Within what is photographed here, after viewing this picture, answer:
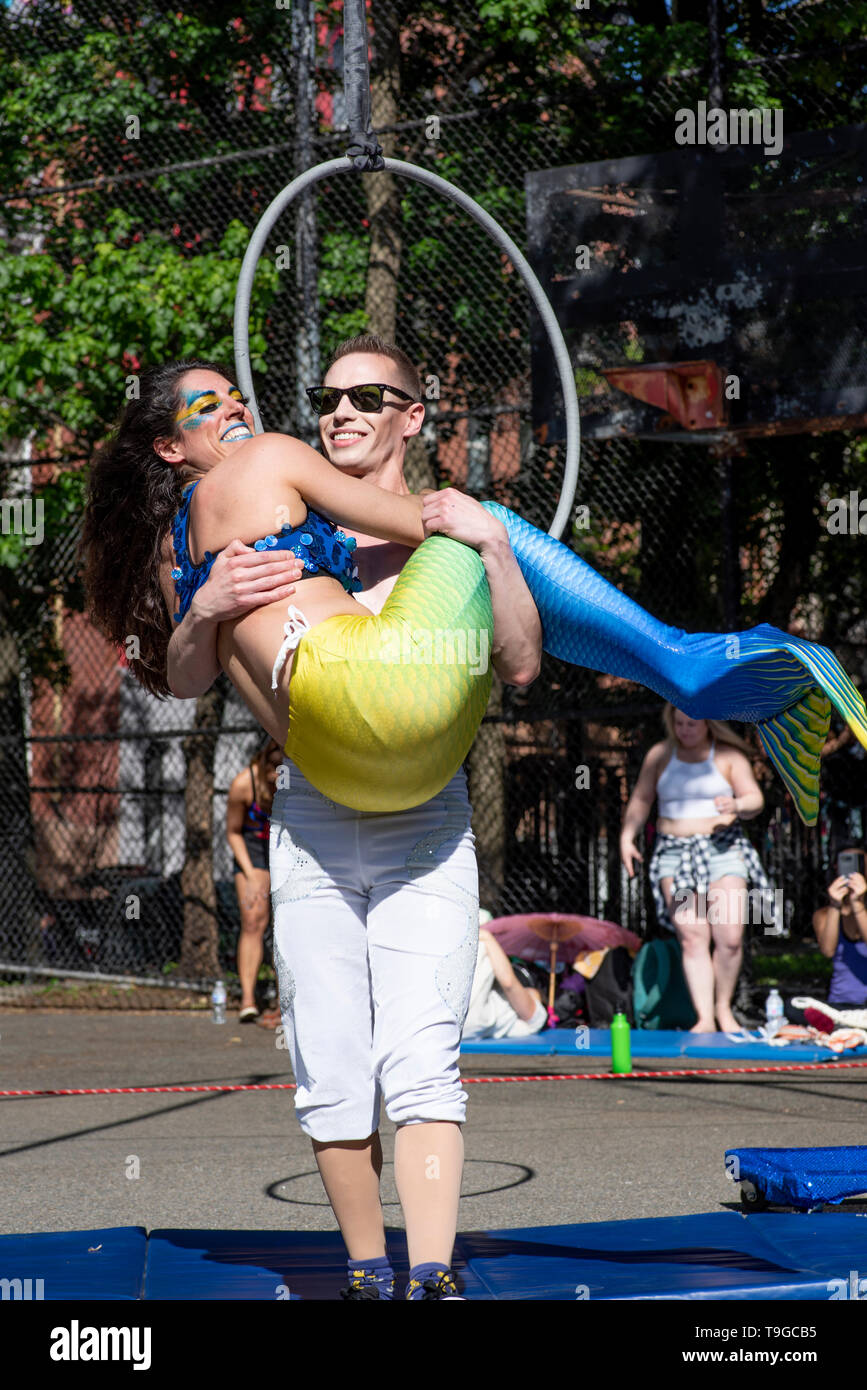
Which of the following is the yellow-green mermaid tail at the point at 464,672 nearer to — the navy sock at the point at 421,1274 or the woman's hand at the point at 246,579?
the woman's hand at the point at 246,579

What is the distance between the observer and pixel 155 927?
12.4 meters

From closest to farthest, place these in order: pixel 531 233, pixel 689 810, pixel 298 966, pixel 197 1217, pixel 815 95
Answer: pixel 298 966, pixel 197 1217, pixel 689 810, pixel 531 233, pixel 815 95

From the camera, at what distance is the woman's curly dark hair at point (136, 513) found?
341 centimetres

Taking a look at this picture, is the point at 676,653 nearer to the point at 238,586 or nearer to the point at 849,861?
the point at 238,586

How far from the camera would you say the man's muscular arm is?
3.18 metres

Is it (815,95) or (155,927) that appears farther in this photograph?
Result: (155,927)

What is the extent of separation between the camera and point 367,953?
10.2 feet

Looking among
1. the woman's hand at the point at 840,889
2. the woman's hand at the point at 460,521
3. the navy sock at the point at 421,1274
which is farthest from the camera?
the woman's hand at the point at 840,889

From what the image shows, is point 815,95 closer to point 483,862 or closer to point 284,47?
point 284,47

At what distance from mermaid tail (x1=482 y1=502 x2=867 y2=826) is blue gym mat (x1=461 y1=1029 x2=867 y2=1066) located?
4.49 metres

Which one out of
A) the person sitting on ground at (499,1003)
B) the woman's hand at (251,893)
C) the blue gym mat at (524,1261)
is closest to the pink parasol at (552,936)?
the person sitting on ground at (499,1003)

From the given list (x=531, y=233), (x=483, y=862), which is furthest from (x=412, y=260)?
(x=483, y=862)

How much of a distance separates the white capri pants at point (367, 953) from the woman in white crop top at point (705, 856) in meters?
5.66
